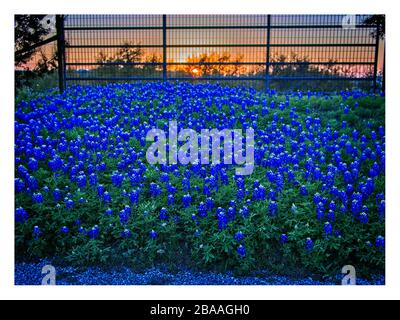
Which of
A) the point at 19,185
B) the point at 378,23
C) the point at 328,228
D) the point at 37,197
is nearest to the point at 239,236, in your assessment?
the point at 328,228

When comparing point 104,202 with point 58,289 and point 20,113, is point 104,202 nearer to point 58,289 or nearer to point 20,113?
point 58,289

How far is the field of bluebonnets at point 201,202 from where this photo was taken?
13.5 feet

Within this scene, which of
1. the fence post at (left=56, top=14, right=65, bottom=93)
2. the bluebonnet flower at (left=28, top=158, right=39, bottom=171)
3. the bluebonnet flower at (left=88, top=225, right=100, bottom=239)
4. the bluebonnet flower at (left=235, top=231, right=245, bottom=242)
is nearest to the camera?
the bluebonnet flower at (left=235, top=231, right=245, bottom=242)

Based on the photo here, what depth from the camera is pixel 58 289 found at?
351 cm

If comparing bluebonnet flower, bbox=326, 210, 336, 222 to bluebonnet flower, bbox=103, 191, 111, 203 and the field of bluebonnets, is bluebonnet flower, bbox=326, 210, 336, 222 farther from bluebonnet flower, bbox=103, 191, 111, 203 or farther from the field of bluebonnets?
bluebonnet flower, bbox=103, 191, 111, 203

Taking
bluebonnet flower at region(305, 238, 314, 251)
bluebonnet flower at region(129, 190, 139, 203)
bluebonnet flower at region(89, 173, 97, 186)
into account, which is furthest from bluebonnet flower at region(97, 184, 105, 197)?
bluebonnet flower at region(305, 238, 314, 251)

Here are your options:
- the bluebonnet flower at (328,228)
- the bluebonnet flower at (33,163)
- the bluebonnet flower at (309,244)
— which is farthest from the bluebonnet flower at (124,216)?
the bluebonnet flower at (328,228)

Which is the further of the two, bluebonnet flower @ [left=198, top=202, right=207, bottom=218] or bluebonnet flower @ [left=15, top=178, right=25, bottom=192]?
bluebonnet flower @ [left=15, top=178, right=25, bottom=192]

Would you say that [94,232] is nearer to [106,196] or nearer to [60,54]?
[106,196]

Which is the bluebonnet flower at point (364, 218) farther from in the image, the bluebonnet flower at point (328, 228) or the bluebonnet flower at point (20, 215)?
the bluebonnet flower at point (20, 215)

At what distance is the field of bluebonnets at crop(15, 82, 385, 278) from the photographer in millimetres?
4113

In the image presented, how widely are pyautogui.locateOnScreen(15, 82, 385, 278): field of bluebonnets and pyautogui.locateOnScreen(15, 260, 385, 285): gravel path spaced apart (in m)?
0.10

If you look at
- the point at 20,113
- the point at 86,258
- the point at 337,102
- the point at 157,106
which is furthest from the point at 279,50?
the point at 86,258

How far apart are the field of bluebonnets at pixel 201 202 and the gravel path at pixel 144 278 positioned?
10 cm
